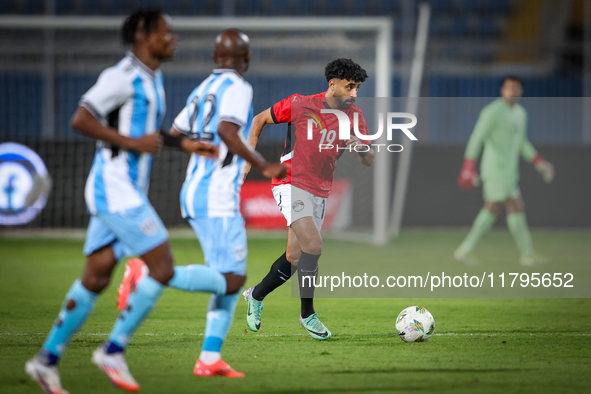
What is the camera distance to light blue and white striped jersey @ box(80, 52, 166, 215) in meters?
3.34

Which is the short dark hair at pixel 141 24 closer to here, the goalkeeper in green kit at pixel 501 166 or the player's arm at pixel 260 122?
the player's arm at pixel 260 122

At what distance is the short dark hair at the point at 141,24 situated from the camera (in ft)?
11.6

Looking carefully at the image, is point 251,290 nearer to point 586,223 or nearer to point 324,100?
point 324,100

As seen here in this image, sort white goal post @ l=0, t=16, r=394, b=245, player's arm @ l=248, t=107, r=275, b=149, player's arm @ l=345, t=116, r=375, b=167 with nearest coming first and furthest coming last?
player's arm @ l=345, t=116, r=375, b=167 < player's arm @ l=248, t=107, r=275, b=149 < white goal post @ l=0, t=16, r=394, b=245

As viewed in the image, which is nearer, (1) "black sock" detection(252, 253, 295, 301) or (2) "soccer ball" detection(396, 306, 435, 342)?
(2) "soccer ball" detection(396, 306, 435, 342)

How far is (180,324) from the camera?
5621 mm

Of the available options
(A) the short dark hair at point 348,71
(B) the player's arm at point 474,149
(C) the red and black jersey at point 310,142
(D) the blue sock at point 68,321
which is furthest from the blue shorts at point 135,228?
(B) the player's arm at point 474,149

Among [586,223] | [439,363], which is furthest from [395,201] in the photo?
[439,363]

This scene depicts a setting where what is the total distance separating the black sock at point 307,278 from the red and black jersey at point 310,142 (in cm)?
47

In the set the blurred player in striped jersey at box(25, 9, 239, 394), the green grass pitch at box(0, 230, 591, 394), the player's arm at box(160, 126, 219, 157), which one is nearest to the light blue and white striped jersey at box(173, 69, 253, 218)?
the player's arm at box(160, 126, 219, 157)

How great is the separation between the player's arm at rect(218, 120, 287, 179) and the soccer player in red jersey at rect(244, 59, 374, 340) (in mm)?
1435

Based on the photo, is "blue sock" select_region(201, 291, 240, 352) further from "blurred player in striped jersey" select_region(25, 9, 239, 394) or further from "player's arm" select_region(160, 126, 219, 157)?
"player's arm" select_region(160, 126, 219, 157)

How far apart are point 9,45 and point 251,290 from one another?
1051 cm

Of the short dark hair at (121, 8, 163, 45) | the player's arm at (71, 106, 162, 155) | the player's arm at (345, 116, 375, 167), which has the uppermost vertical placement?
the short dark hair at (121, 8, 163, 45)
